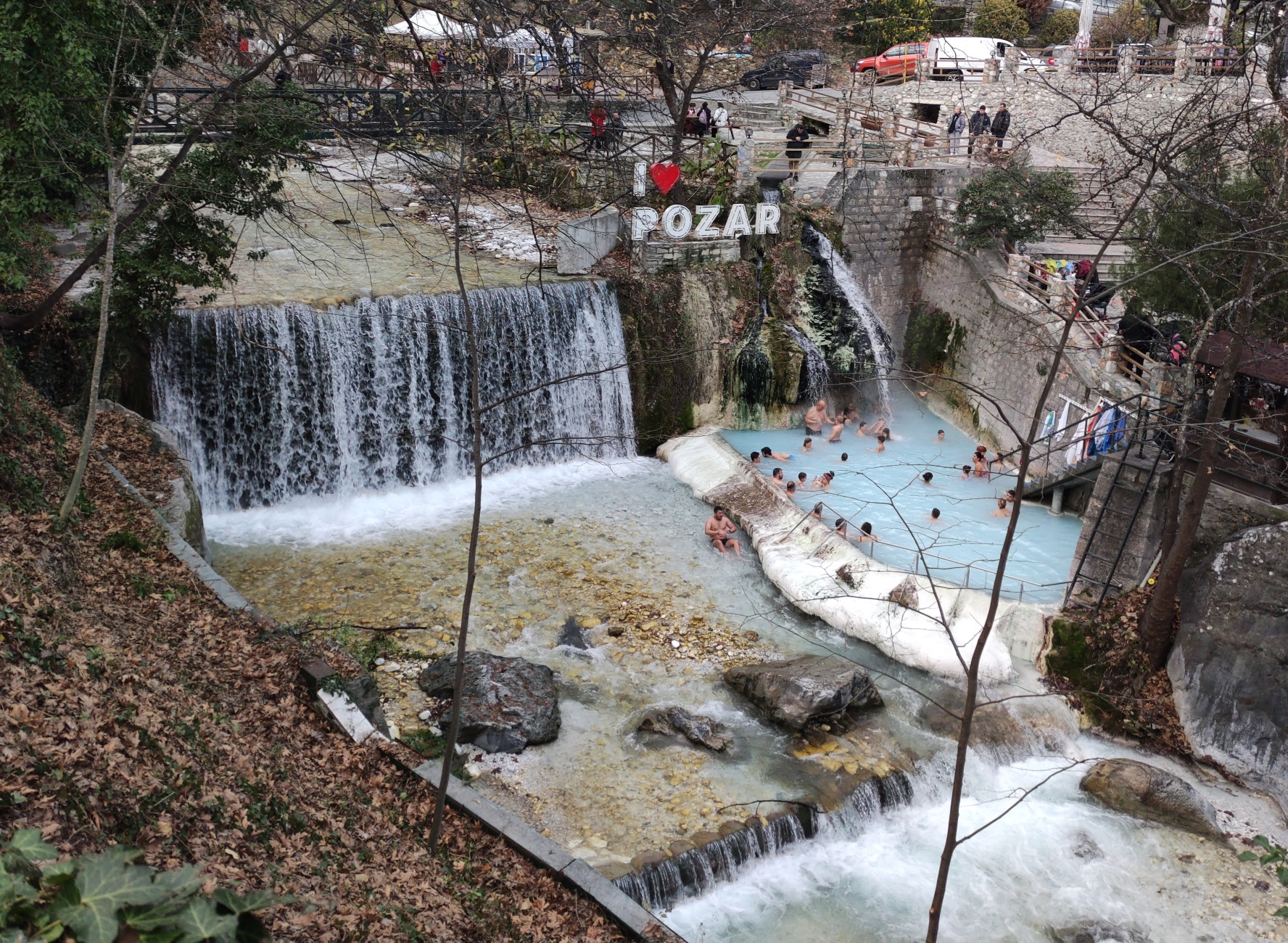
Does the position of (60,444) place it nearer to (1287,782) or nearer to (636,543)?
(636,543)

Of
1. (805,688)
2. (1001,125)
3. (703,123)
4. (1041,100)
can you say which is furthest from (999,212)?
(805,688)

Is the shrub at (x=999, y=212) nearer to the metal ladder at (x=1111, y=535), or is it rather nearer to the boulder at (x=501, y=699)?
the metal ladder at (x=1111, y=535)

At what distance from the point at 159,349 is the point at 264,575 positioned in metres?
3.86

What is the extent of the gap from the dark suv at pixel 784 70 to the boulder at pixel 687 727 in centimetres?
2249

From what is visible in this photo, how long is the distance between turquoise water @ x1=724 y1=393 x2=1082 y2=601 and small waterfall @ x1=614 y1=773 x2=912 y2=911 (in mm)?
2987

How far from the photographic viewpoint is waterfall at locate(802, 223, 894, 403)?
20.3 meters

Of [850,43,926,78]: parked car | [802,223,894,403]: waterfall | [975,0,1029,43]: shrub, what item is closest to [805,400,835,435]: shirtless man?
[802,223,894,403]: waterfall

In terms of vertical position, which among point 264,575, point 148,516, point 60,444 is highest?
point 60,444

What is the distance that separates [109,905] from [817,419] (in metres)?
16.2

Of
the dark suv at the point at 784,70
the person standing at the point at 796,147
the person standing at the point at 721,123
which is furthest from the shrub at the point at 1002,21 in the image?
the person standing at the point at 796,147

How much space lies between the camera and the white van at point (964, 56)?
2652 cm

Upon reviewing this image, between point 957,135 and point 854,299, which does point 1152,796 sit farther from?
point 957,135

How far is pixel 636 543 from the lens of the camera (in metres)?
14.9

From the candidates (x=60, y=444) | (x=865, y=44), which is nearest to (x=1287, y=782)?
(x=60, y=444)
